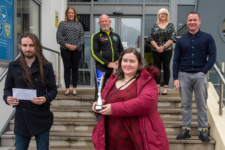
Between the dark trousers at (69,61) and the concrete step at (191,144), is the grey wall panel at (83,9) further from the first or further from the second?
the concrete step at (191,144)

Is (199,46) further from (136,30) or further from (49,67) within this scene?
(136,30)

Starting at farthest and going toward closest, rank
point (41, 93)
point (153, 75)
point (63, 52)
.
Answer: point (63, 52)
point (41, 93)
point (153, 75)

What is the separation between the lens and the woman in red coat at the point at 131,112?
1.76m

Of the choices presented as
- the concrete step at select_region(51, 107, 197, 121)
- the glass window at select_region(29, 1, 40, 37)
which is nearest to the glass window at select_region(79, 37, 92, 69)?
the glass window at select_region(29, 1, 40, 37)

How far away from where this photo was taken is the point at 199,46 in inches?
134

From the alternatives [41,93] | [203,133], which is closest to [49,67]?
[41,93]

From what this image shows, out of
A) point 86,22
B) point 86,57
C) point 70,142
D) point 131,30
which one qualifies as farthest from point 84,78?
point 70,142

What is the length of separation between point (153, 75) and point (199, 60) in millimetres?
1813

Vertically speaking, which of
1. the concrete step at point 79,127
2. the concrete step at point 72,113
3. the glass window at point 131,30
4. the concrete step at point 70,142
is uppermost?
the glass window at point 131,30

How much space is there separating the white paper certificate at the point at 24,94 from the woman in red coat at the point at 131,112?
712 millimetres

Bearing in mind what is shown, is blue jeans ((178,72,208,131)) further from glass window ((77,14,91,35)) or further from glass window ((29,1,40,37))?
glass window ((77,14,91,35))

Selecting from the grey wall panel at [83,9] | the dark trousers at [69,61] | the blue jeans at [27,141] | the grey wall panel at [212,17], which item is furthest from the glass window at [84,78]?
the blue jeans at [27,141]

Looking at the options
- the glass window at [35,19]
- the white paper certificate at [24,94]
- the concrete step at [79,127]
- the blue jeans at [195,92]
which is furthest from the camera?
the glass window at [35,19]

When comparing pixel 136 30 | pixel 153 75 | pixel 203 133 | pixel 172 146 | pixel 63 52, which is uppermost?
pixel 136 30
